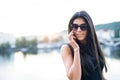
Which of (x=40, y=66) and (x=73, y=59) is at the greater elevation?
(x=73, y=59)

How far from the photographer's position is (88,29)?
3.86ft

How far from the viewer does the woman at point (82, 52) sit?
1.07 m

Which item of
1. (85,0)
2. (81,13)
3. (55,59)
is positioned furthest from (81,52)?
(85,0)

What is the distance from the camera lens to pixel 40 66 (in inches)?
63.4

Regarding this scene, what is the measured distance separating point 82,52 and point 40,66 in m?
0.54

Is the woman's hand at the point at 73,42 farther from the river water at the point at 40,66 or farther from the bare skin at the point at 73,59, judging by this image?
the river water at the point at 40,66

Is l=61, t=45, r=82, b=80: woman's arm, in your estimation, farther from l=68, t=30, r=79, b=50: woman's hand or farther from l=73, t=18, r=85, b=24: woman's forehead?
l=73, t=18, r=85, b=24: woman's forehead

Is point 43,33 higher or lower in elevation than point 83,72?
higher

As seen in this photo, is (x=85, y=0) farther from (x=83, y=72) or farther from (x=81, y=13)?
(x=83, y=72)

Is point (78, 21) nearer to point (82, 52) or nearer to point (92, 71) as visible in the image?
point (82, 52)

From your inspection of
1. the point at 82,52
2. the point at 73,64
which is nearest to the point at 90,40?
the point at 82,52

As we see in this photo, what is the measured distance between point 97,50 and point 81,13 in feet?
0.71

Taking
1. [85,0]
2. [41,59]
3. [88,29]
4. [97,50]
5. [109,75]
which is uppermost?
[85,0]

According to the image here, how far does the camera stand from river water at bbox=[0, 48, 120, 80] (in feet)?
5.25
